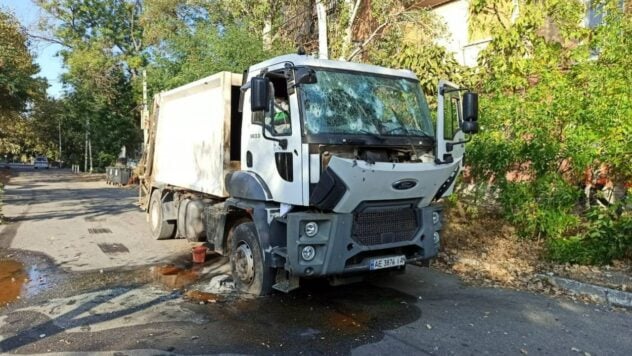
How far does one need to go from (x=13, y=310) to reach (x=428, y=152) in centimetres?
503

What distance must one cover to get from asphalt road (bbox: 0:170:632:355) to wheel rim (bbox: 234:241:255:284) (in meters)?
0.29

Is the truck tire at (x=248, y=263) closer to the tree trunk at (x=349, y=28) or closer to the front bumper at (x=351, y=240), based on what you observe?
the front bumper at (x=351, y=240)

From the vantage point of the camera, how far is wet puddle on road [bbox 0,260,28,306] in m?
6.25

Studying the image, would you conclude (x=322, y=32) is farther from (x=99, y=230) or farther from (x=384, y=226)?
(x=384, y=226)

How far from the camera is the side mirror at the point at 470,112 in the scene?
596 centimetres

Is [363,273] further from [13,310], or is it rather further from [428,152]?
[13,310]

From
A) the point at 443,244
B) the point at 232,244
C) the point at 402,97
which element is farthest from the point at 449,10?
the point at 232,244

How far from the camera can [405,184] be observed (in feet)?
17.7

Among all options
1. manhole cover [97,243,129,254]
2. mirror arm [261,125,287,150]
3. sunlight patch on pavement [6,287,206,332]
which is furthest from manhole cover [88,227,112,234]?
mirror arm [261,125,287,150]

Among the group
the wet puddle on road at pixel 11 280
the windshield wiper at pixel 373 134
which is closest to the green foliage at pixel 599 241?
the windshield wiper at pixel 373 134

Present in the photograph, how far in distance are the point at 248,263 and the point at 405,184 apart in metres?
2.11

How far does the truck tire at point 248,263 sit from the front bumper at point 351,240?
0.67m

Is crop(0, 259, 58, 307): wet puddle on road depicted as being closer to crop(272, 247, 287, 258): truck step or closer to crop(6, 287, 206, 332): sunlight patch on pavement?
crop(6, 287, 206, 332): sunlight patch on pavement

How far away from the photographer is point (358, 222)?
5391 mm
